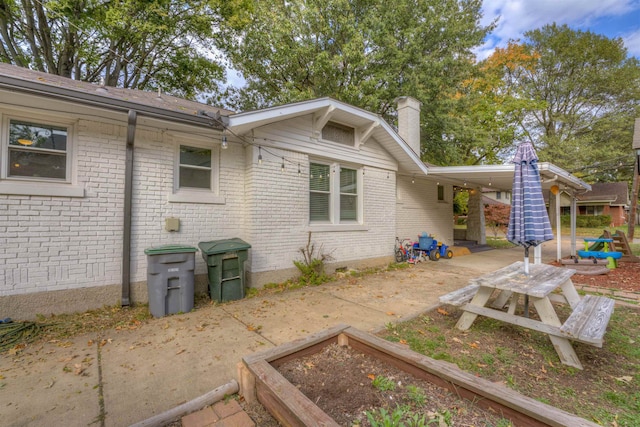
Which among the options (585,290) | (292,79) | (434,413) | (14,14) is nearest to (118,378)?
(434,413)

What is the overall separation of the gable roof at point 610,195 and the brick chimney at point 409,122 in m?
27.3

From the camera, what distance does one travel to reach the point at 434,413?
5.94ft

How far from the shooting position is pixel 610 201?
27.0m

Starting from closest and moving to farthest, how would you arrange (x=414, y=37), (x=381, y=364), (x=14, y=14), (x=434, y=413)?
1. (x=434, y=413)
2. (x=381, y=364)
3. (x=14, y=14)
4. (x=414, y=37)

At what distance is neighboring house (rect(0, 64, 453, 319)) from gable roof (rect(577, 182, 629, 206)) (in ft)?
104

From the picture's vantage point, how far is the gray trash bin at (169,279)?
4.25 meters

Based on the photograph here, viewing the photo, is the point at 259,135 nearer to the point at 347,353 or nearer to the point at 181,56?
the point at 347,353

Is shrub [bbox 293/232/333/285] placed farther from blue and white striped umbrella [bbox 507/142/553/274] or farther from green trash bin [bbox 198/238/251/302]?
blue and white striped umbrella [bbox 507/142/553/274]

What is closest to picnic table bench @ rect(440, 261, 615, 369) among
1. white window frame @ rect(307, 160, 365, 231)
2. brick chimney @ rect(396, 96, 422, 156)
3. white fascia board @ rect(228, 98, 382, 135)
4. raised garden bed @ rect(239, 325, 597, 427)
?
raised garden bed @ rect(239, 325, 597, 427)

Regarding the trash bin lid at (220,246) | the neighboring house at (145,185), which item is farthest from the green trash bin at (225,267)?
the neighboring house at (145,185)

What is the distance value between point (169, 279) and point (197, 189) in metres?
1.91

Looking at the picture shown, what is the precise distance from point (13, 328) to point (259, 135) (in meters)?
4.72

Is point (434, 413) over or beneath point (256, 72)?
beneath

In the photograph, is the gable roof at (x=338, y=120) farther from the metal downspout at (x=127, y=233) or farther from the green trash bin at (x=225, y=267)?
the green trash bin at (x=225, y=267)
